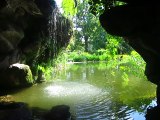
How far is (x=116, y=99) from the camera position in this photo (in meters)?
14.5

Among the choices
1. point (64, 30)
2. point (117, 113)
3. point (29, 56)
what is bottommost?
point (117, 113)

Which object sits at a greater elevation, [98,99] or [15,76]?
[15,76]

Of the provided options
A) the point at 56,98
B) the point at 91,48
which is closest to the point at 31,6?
the point at 56,98

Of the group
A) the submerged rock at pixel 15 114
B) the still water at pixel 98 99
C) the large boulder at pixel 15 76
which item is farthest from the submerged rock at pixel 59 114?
the large boulder at pixel 15 76

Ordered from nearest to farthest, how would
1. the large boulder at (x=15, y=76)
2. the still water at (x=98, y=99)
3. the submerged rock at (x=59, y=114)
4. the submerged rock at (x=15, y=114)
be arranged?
the submerged rock at (x=15, y=114) < the submerged rock at (x=59, y=114) < the still water at (x=98, y=99) < the large boulder at (x=15, y=76)

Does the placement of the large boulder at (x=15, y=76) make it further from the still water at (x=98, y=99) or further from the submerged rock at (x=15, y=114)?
the submerged rock at (x=15, y=114)

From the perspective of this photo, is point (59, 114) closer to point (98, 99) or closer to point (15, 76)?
point (98, 99)

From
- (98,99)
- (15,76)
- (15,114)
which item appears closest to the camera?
(15,114)

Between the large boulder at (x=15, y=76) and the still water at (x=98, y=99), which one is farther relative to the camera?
the large boulder at (x=15, y=76)

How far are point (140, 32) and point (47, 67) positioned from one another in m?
12.3

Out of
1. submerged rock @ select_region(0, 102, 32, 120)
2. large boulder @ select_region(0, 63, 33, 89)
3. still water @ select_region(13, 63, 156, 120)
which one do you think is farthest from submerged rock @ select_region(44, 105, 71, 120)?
large boulder @ select_region(0, 63, 33, 89)

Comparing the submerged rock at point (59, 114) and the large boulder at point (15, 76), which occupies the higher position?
the large boulder at point (15, 76)

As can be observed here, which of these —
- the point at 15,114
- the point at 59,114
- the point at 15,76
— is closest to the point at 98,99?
the point at 59,114

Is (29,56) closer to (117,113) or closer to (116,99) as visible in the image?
(116,99)
